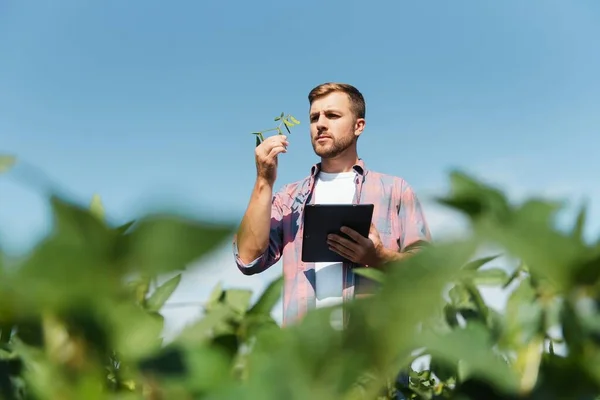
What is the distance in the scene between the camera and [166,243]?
24 centimetres

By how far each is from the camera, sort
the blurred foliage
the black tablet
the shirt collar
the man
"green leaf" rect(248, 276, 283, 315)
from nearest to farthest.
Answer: the blurred foliage < "green leaf" rect(248, 276, 283, 315) < the black tablet < the man < the shirt collar

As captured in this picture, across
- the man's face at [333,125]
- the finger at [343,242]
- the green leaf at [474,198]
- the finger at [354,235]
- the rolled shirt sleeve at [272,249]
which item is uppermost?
the green leaf at [474,198]

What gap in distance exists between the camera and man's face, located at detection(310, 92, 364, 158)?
122 inches

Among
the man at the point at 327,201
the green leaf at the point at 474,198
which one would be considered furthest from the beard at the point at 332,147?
the green leaf at the point at 474,198

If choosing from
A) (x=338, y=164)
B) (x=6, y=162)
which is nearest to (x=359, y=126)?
(x=338, y=164)

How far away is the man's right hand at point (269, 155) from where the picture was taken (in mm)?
2609

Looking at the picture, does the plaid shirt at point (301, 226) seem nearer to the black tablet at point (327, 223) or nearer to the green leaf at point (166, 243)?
the black tablet at point (327, 223)

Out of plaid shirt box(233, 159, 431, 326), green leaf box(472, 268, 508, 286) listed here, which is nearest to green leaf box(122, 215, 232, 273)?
green leaf box(472, 268, 508, 286)

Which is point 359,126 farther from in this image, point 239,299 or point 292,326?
point 292,326

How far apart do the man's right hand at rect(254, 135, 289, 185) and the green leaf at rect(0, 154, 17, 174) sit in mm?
2268

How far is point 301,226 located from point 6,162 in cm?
247

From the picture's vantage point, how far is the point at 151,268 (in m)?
0.24

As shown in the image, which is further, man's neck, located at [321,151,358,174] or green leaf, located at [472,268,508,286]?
man's neck, located at [321,151,358,174]

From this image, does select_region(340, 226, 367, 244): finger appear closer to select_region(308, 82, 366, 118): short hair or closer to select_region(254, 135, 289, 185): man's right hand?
select_region(254, 135, 289, 185): man's right hand
